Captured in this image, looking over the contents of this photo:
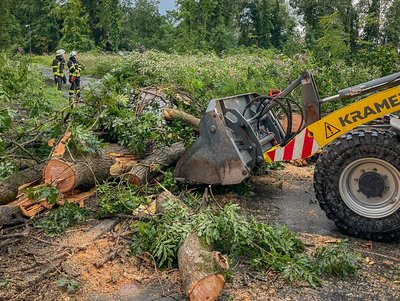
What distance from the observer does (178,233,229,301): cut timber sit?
3572 millimetres

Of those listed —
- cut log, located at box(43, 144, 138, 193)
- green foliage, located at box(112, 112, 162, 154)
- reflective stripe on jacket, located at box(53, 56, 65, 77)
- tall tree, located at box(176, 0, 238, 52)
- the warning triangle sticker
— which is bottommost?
cut log, located at box(43, 144, 138, 193)

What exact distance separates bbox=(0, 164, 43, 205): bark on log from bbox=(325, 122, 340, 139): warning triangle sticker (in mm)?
3269

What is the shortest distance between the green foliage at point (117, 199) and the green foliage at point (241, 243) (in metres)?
0.55

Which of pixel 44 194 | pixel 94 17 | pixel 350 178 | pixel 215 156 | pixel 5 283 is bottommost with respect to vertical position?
pixel 5 283

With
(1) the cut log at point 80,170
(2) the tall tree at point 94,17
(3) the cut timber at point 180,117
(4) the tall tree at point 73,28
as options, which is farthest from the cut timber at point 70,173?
(2) the tall tree at point 94,17

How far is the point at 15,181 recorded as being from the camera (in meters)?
5.48

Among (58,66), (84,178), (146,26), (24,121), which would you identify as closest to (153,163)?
(84,178)

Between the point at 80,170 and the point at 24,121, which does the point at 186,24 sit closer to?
the point at 24,121

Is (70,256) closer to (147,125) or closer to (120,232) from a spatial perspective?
(120,232)

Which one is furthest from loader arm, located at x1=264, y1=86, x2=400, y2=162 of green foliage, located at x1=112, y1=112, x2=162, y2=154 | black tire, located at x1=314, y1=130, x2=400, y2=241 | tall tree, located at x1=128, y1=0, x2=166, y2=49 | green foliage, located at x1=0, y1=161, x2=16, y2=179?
tall tree, located at x1=128, y1=0, x2=166, y2=49

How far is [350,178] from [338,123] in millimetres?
580

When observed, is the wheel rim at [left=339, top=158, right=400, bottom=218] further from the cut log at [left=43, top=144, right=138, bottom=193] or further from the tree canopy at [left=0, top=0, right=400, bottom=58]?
the tree canopy at [left=0, top=0, right=400, bottom=58]

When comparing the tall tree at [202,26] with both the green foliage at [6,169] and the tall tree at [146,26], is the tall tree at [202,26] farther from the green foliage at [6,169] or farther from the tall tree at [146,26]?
the green foliage at [6,169]

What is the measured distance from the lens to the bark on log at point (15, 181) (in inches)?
210
